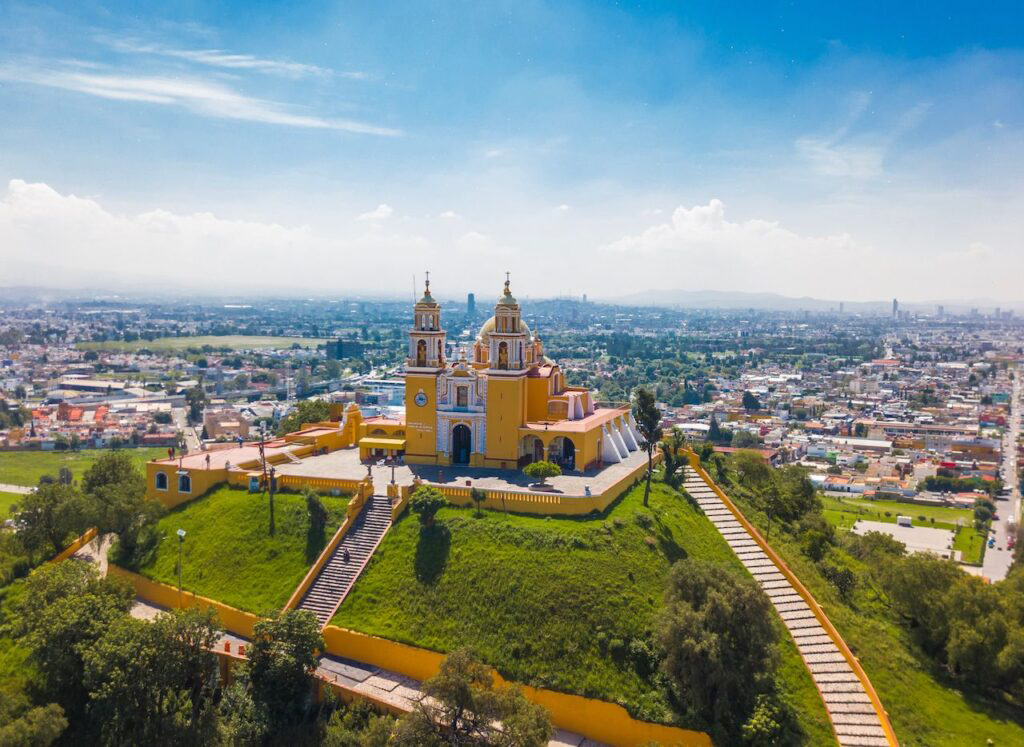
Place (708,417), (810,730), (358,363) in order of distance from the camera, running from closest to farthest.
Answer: (810,730) < (708,417) < (358,363)

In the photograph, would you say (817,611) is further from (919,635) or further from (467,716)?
(467,716)

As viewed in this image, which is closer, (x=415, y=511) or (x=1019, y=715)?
(x=1019, y=715)

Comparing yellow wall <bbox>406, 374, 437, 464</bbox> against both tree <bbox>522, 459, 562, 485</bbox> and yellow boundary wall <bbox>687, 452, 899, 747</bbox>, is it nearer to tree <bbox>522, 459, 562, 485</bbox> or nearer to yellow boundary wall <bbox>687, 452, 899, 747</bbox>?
tree <bbox>522, 459, 562, 485</bbox>

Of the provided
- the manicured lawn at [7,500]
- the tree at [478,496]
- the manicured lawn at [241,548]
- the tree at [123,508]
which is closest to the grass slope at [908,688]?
the tree at [478,496]

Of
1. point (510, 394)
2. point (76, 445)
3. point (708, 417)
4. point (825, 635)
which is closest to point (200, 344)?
point (76, 445)

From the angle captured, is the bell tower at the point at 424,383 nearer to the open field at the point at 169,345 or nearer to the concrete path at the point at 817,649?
the concrete path at the point at 817,649

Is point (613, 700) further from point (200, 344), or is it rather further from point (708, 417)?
point (200, 344)

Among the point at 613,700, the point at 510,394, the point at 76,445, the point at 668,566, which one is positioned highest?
the point at 510,394
